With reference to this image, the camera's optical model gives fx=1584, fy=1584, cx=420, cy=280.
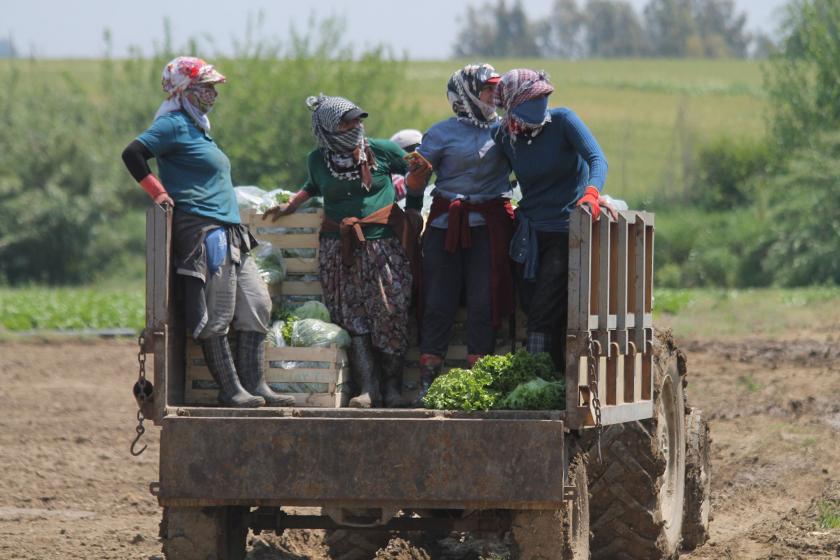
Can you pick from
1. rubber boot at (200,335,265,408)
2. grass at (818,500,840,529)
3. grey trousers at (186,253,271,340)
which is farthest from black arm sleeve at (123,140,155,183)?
grass at (818,500,840,529)

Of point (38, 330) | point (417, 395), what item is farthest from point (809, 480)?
point (38, 330)

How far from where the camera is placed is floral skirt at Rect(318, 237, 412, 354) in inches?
318

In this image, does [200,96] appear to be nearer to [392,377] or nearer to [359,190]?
[359,190]

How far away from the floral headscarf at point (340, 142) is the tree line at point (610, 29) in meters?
120

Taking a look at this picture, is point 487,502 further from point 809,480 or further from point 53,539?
point 809,480

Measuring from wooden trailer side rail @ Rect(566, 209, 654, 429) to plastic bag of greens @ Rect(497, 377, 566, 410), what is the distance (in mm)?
168

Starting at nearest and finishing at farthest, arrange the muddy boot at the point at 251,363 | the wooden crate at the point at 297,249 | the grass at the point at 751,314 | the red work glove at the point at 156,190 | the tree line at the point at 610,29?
the red work glove at the point at 156,190 → the muddy boot at the point at 251,363 → the wooden crate at the point at 297,249 → the grass at the point at 751,314 → the tree line at the point at 610,29

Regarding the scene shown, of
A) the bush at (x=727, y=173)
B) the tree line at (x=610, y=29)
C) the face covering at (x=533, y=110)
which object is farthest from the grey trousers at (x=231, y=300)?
the tree line at (x=610, y=29)

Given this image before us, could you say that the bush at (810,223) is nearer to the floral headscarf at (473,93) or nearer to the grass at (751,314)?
the grass at (751,314)

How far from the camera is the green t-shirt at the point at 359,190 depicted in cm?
822

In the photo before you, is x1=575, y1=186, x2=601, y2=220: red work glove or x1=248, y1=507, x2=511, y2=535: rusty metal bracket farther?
x1=248, y1=507, x2=511, y2=535: rusty metal bracket

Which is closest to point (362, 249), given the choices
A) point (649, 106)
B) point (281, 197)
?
point (281, 197)

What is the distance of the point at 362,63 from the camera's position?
160 ft

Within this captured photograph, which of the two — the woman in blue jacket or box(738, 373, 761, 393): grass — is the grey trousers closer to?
the woman in blue jacket
